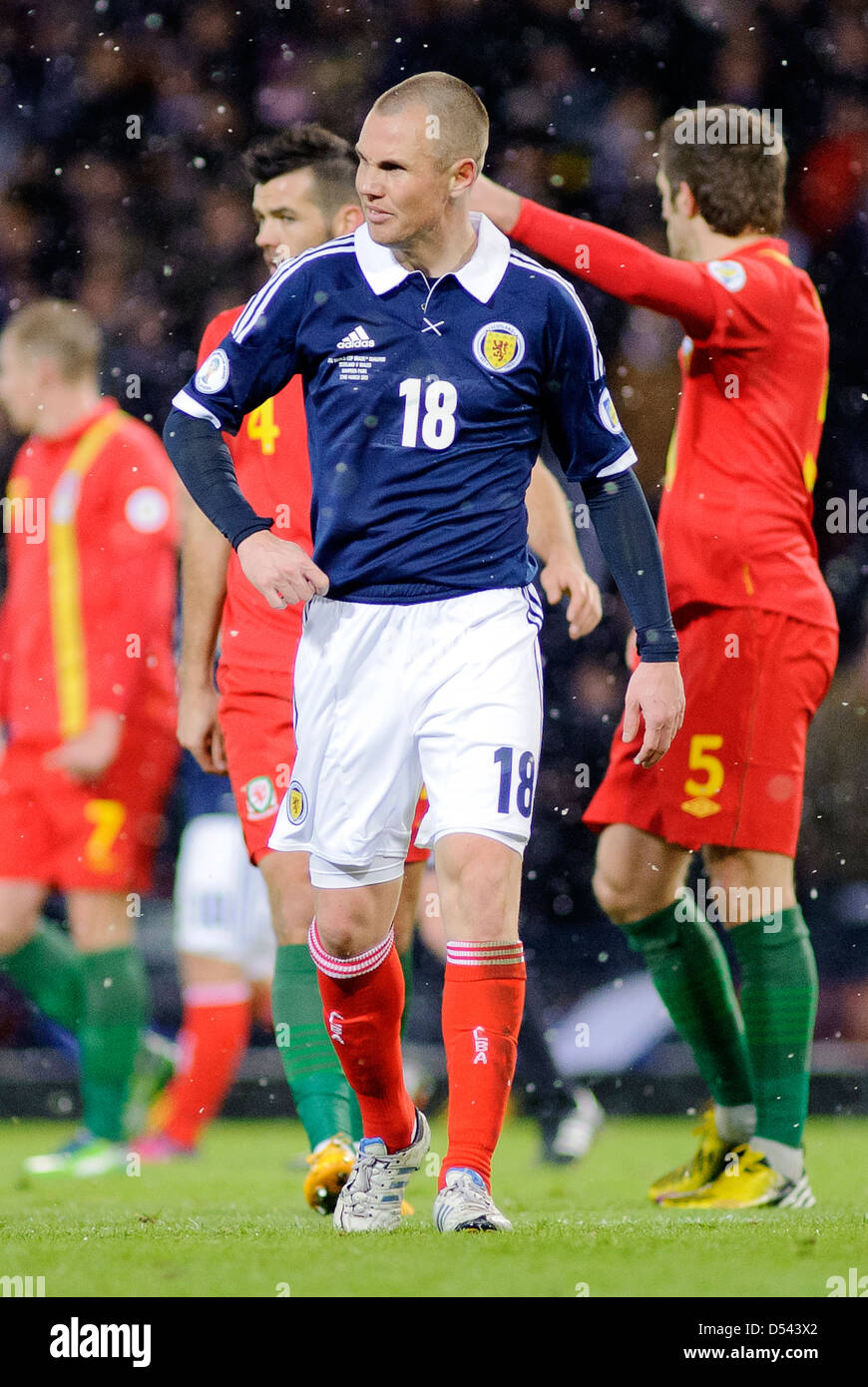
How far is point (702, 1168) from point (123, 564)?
2.17 metres

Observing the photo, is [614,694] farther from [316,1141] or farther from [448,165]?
[448,165]

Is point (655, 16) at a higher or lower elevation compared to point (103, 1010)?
higher

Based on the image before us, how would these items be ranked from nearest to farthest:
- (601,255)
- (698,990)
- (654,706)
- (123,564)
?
(654,706) < (601,255) < (698,990) < (123,564)

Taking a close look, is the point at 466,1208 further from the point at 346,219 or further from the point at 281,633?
the point at 346,219

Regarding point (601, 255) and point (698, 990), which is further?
point (698, 990)

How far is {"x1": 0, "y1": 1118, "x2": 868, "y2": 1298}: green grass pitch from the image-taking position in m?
2.25

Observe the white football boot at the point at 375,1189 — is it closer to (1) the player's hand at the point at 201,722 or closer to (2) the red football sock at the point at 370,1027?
(2) the red football sock at the point at 370,1027

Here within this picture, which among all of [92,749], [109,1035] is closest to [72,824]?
[92,749]

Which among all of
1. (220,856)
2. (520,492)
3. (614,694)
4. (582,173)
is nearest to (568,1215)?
(520,492)

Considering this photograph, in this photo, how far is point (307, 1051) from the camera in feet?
10.9

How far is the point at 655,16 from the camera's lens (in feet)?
17.1

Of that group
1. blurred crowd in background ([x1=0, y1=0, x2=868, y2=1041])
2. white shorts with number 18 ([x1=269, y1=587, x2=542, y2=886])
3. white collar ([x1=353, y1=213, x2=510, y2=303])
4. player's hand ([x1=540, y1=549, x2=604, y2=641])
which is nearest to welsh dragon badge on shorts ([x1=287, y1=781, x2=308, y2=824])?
white shorts with number 18 ([x1=269, y1=587, x2=542, y2=886])

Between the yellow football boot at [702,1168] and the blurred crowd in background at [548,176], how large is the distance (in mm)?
2029

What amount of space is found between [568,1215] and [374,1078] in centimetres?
56
